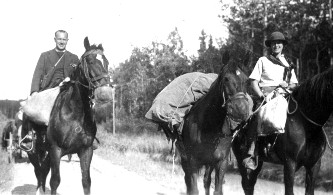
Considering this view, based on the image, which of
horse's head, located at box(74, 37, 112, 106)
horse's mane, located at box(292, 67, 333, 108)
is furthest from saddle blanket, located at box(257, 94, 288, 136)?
horse's head, located at box(74, 37, 112, 106)

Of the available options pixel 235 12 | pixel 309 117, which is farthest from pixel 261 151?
pixel 235 12

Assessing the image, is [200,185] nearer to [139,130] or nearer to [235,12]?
[235,12]

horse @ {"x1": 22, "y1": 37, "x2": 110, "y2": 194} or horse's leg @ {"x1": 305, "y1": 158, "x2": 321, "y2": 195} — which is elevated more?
horse @ {"x1": 22, "y1": 37, "x2": 110, "y2": 194}

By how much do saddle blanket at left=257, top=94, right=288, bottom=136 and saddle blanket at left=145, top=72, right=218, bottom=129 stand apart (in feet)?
3.39

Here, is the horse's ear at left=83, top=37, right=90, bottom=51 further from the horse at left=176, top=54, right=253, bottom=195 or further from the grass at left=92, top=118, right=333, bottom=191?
the grass at left=92, top=118, right=333, bottom=191

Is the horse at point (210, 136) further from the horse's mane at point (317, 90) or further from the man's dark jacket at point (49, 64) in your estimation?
the man's dark jacket at point (49, 64)

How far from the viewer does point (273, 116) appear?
6766 millimetres

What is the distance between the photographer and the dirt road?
9.84 m

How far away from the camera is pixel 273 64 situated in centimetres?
756

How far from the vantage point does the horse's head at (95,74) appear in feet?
21.0

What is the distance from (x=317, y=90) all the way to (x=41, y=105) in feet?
14.7

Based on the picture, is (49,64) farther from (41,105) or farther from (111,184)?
(111,184)

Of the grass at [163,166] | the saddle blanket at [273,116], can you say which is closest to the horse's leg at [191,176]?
the grass at [163,166]

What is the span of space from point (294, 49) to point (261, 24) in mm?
2708
